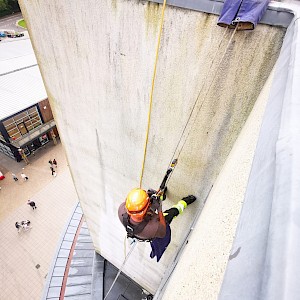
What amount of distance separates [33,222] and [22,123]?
22.2ft

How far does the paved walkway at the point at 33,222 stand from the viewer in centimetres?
1229

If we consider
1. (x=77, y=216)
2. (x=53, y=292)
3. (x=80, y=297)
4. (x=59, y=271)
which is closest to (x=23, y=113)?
(x=77, y=216)

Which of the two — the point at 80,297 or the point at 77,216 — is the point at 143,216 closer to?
the point at 80,297

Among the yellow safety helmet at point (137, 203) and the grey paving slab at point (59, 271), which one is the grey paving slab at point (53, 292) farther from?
the yellow safety helmet at point (137, 203)

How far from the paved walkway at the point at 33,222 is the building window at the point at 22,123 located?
2358mm

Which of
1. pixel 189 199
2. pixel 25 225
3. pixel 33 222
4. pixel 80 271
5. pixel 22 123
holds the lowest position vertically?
pixel 33 222

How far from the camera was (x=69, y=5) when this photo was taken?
3379mm

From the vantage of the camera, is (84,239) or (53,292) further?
(84,239)

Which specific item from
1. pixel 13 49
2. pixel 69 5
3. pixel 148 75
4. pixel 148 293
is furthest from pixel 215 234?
pixel 13 49

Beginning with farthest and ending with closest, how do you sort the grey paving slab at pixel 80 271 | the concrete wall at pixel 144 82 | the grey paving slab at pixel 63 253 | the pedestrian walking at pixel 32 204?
the pedestrian walking at pixel 32 204 < the grey paving slab at pixel 63 253 < the grey paving slab at pixel 80 271 < the concrete wall at pixel 144 82

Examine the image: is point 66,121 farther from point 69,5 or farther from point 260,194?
point 260,194

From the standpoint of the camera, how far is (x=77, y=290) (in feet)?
29.2

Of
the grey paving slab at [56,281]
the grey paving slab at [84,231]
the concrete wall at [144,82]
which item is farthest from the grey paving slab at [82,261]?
the concrete wall at [144,82]

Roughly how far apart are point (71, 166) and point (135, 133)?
3089 millimetres
